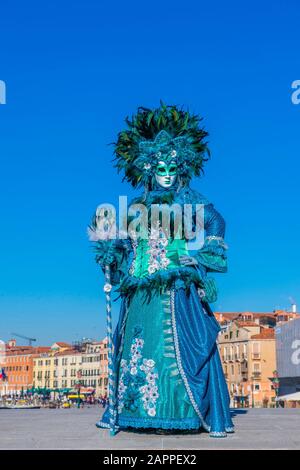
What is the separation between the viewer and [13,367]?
172m

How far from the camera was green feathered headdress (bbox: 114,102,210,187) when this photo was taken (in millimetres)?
13516

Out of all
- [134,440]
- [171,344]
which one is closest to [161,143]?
[171,344]

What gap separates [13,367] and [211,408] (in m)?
167

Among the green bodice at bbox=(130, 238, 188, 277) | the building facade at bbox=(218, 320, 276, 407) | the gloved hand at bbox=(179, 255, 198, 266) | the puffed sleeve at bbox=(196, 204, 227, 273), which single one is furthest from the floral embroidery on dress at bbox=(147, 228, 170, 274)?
the building facade at bbox=(218, 320, 276, 407)

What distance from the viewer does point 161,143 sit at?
44.3ft

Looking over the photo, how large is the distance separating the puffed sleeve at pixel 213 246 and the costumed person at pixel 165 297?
0.02 meters

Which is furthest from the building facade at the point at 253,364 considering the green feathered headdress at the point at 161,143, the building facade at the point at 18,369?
the green feathered headdress at the point at 161,143

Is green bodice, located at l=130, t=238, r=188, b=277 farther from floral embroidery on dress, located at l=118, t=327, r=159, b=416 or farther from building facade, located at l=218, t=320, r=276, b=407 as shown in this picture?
building facade, located at l=218, t=320, r=276, b=407

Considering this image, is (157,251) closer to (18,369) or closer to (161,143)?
(161,143)

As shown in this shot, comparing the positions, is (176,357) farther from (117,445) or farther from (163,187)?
(163,187)

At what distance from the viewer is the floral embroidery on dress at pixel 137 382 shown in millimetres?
12203

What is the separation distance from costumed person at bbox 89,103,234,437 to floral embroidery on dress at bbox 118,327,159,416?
0.06ft

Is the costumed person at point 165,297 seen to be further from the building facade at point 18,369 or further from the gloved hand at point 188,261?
the building facade at point 18,369
